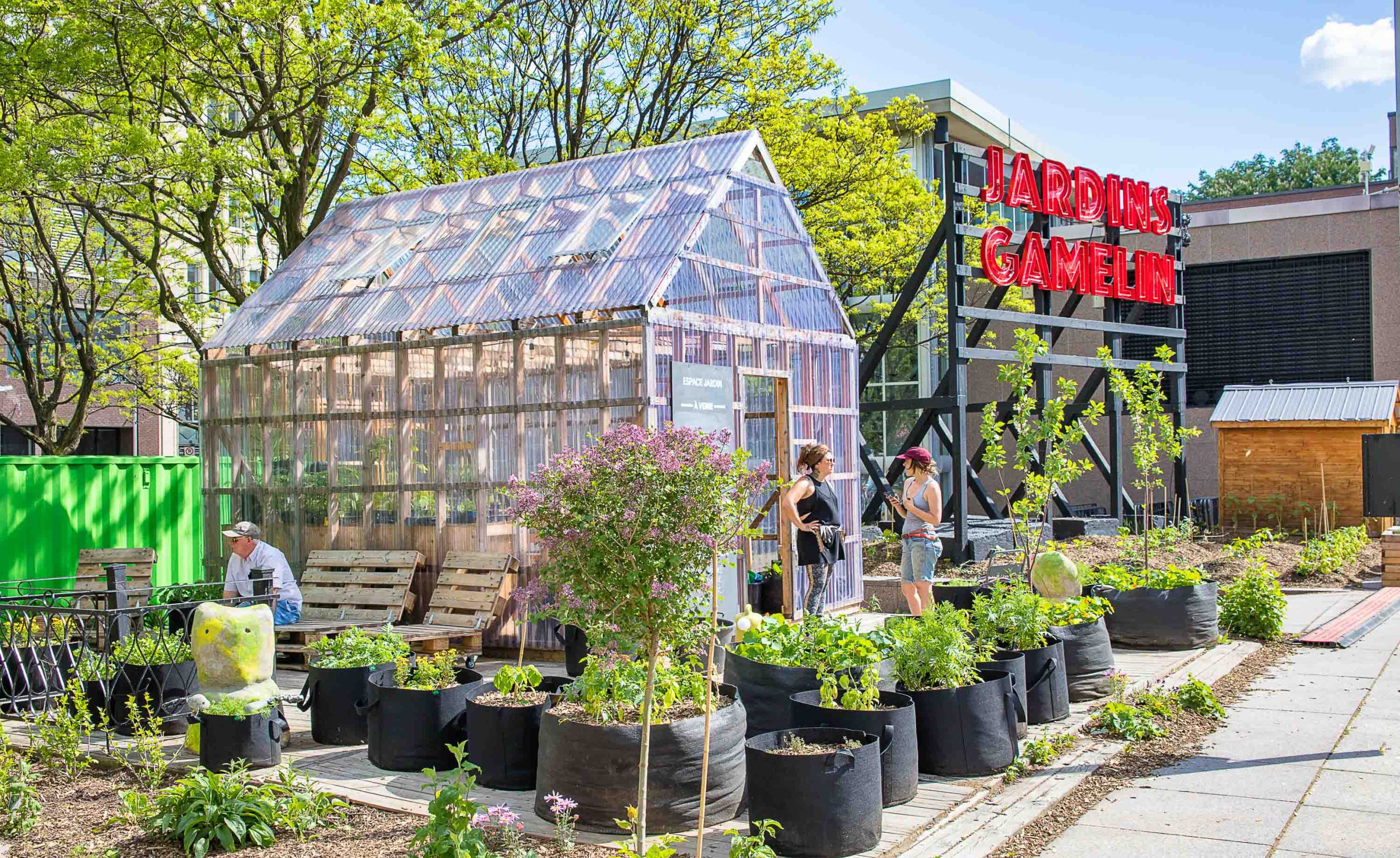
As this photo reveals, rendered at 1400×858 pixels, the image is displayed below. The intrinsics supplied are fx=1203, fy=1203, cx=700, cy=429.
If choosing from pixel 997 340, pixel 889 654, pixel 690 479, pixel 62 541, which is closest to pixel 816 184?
pixel 997 340

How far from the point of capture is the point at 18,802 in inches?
234

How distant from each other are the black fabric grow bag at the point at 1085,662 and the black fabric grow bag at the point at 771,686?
2339mm

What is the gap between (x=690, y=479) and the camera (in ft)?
16.2

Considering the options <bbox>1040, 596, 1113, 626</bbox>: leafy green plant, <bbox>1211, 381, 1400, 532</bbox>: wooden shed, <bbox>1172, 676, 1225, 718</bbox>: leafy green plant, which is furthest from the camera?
<bbox>1211, 381, 1400, 532</bbox>: wooden shed

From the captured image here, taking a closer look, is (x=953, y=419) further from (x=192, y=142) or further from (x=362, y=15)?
(x=192, y=142)

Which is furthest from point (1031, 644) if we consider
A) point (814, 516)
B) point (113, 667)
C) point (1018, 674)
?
point (113, 667)

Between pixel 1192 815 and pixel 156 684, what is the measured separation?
6.50 metres

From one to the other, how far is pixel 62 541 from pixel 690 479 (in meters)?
12.2

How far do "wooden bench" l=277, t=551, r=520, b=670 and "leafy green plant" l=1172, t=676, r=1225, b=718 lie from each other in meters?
5.55

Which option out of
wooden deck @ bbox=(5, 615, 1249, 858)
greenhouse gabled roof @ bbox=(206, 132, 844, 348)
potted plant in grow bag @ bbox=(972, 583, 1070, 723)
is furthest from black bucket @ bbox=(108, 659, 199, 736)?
potted plant in grow bag @ bbox=(972, 583, 1070, 723)

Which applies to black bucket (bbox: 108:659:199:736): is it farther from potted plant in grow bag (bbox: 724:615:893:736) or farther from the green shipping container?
the green shipping container

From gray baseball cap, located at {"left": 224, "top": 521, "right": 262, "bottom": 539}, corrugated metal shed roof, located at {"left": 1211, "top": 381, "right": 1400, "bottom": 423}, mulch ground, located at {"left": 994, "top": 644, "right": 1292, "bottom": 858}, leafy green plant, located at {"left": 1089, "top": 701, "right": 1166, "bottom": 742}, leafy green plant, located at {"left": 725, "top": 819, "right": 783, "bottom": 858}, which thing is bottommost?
mulch ground, located at {"left": 994, "top": 644, "right": 1292, "bottom": 858}

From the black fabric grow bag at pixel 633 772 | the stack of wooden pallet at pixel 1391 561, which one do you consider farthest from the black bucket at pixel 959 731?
the stack of wooden pallet at pixel 1391 561

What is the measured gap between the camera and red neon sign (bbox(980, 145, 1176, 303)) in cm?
1814
